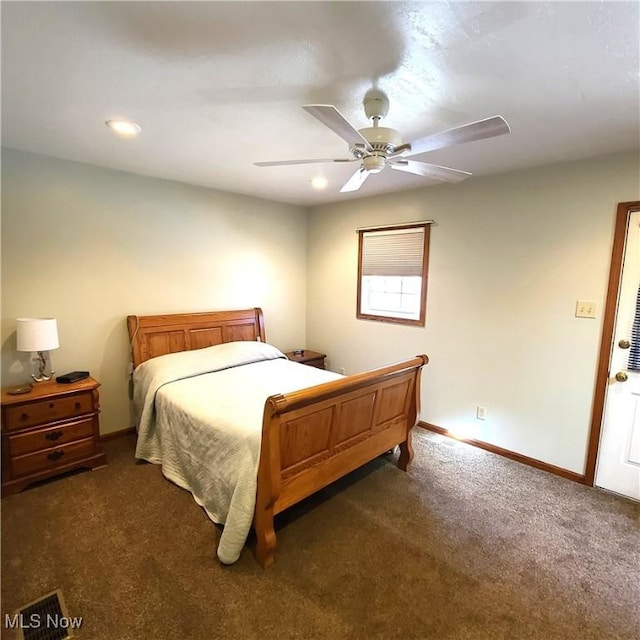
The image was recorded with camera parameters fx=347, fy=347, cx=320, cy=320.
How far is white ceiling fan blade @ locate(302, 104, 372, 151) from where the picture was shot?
129 centimetres

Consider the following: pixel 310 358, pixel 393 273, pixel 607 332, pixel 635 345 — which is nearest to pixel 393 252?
pixel 393 273

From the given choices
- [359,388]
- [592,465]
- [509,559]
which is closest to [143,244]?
[359,388]

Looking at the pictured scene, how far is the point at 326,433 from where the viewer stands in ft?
6.87

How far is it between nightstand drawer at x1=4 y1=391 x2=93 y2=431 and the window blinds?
9.54 feet

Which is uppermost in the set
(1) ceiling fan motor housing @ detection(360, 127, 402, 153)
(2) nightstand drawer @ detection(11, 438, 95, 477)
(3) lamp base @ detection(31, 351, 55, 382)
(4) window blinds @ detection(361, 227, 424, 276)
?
(1) ceiling fan motor housing @ detection(360, 127, 402, 153)

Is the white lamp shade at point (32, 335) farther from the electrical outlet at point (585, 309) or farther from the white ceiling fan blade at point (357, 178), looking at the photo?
the electrical outlet at point (585, 309)

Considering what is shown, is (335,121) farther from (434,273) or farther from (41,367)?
(41,367)

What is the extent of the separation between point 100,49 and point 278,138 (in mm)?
1044

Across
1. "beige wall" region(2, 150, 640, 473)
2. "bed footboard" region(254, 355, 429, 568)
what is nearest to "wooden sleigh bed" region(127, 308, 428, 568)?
"bed footboard" region(254, 355, 429, 568)

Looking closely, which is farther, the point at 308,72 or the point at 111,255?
the point at 111,255

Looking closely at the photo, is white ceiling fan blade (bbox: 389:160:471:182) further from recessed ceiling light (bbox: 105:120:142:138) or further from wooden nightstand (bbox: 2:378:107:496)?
wooden nightstand (bbox: 2:378:107:496)

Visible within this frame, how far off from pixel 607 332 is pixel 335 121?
2407 millimetres

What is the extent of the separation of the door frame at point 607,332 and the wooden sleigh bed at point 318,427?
1265 mm

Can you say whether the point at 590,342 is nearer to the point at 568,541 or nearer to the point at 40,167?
the point at 568,541
